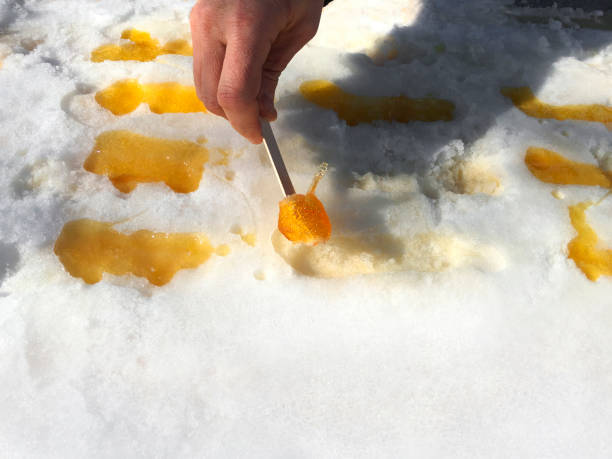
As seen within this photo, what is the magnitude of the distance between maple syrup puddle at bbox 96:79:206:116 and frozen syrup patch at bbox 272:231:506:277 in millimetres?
436

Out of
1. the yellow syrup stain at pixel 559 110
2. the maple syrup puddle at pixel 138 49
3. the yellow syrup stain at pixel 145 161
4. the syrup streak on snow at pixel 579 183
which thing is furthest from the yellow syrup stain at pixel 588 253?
the maple syrup puddle at pixel 138 49

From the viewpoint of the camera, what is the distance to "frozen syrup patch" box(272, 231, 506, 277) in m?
0.91

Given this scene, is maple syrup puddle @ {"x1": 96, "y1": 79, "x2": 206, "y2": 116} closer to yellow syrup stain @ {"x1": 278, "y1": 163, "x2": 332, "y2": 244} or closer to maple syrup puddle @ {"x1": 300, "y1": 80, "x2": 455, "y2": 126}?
maple syrup puddle @ {"x1": 300, "y1": 80, "x2": 455, "y2": 126}

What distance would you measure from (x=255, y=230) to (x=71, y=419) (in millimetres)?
445

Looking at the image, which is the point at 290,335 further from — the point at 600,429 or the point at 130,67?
the point at 130,67

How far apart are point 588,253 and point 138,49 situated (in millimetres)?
1184

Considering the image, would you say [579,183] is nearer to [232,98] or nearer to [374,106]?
[374,106]

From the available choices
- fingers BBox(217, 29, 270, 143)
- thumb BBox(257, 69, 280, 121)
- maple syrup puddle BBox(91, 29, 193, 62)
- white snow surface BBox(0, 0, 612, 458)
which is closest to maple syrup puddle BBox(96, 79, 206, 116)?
white snow surface BBox(0, 0, 612, 458)

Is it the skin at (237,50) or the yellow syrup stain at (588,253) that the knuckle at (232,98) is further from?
the yellow syrup stain at (588,253)

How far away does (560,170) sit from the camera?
1.06 metres

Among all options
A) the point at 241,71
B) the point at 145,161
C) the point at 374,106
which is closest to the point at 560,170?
the point at 374,106

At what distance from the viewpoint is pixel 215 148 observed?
1.08 metres

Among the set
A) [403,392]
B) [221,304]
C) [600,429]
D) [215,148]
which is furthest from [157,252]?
[600,429]

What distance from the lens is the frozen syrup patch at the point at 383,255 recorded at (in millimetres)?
914
